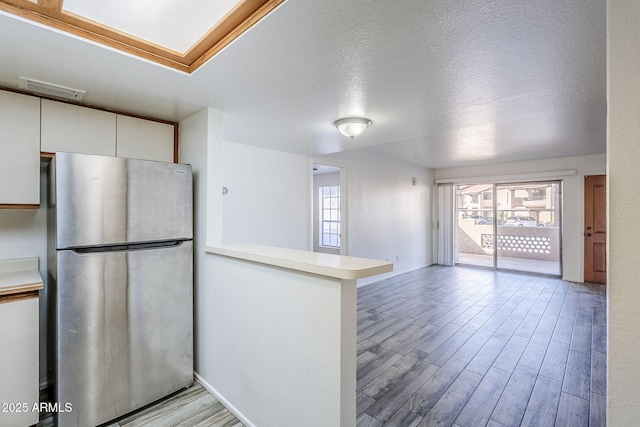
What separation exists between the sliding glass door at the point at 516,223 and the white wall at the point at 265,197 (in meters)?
4.62

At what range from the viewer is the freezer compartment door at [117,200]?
1631 mm

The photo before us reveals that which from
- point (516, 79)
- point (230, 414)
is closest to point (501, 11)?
point (516, 79)

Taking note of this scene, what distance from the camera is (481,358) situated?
8.32ft

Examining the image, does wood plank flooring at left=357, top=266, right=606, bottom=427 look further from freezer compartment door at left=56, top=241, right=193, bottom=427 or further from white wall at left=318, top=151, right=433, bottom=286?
freezer compartment door at left=56, top=241, right=193, bottom=427

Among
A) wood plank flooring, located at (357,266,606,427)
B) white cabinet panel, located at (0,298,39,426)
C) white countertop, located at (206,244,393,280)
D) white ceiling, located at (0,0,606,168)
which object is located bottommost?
wood plank flooring, located at (357,266,606,427)

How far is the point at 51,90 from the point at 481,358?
12.9 feet

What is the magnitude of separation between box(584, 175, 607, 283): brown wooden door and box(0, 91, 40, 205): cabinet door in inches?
302

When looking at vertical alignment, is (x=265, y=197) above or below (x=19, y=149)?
below

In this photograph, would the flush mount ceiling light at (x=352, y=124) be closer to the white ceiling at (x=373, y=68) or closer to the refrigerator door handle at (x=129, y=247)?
the white ceiling at (x=373, y=68)

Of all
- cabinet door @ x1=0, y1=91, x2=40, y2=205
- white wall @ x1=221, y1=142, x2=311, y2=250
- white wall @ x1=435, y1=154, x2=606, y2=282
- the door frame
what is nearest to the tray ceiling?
cabinet door @ x1=0, y1=91, x2=40, y2=205

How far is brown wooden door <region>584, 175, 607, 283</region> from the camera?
16.7ft

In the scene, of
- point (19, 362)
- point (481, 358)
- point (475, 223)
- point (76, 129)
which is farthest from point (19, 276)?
point (475, 223)

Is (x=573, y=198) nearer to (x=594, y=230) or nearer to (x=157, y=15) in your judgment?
(x=594, y=230)

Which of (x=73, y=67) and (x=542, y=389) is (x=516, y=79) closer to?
(x=542, y=389)
